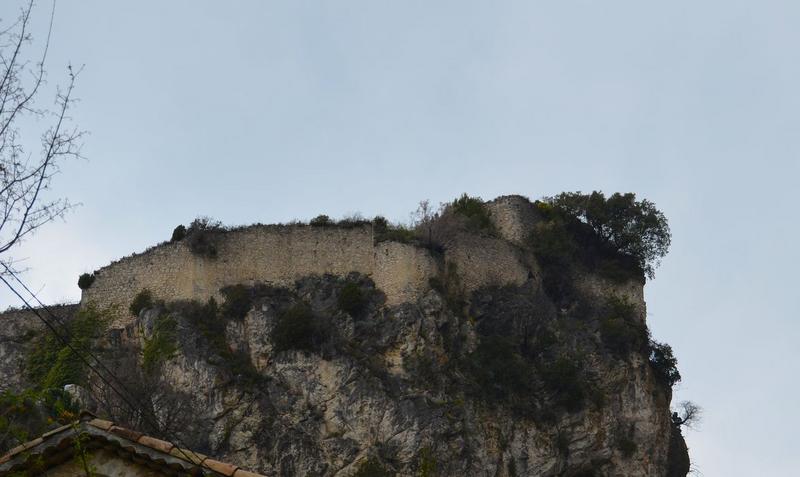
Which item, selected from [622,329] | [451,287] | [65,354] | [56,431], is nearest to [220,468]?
[56,431]

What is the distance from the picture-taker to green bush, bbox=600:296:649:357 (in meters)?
36.9

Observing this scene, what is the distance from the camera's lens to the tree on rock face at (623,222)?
4069 centimetres

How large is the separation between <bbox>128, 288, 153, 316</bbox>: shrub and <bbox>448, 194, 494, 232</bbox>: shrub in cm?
1002

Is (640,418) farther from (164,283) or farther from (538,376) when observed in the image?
(164,283)

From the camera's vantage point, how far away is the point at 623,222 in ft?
135

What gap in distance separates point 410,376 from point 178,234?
28.3 ft

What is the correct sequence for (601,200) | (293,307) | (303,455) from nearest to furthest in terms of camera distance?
(303,455) → (293,307) → (601,200)

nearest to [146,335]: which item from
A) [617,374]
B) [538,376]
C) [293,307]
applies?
[293,307]

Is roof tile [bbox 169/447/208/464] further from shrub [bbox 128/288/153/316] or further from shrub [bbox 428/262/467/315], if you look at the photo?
shrub [bbox 128/288/153/316]

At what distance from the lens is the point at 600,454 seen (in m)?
34.9

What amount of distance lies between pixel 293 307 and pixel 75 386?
6.23m

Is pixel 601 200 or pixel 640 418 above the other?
pixel 601 200

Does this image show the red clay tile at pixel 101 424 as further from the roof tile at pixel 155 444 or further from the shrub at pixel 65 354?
the shrub at pixel 65 354

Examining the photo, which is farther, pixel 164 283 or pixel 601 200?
pixel 601 200
